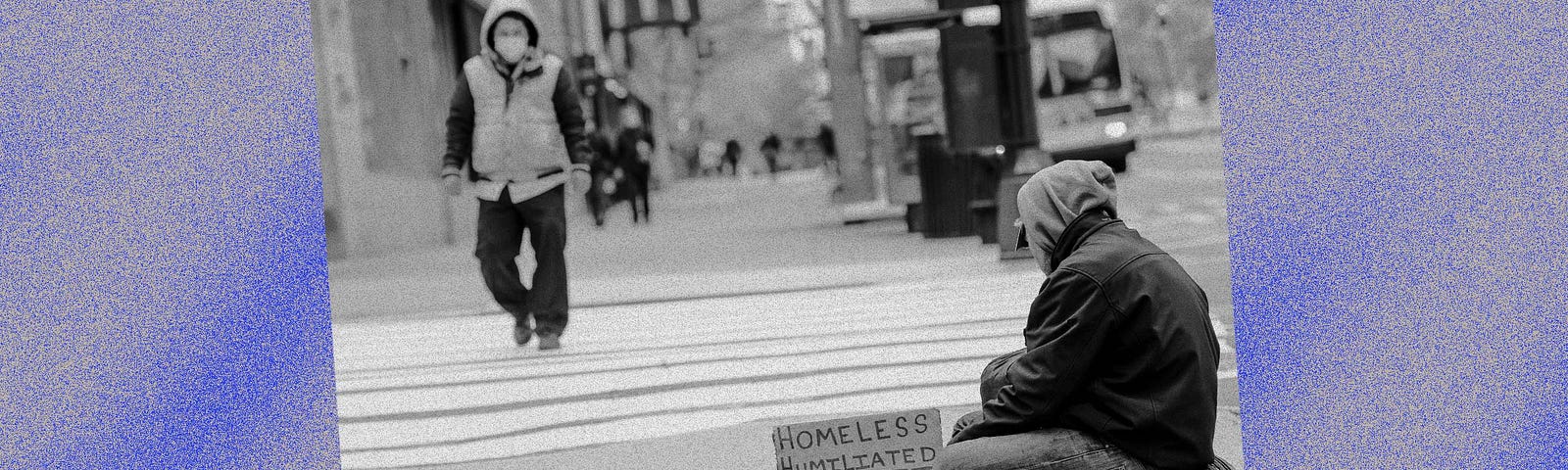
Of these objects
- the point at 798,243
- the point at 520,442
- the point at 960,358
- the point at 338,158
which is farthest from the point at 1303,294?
the point at 338,158

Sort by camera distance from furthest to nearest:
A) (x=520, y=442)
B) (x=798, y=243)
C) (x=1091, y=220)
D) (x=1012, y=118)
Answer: (x=798, y=243) → (x=1012, y=118) → (x=520, y=442) → (x=1091, y=220)

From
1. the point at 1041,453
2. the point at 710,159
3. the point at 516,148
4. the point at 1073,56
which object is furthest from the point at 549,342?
the point at 710,159

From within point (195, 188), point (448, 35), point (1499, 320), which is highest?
point (448, 35)

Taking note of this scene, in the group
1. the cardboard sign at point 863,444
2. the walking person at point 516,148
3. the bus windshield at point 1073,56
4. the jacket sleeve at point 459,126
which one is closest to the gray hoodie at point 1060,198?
the cardboard sign at point 863,444

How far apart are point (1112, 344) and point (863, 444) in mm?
1115

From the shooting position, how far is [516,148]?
8312mm

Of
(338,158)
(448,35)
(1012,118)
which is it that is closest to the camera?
(1012,118)

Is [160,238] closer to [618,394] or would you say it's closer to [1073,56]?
[618,394]

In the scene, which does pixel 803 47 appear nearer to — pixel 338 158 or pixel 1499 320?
pixel 338 158

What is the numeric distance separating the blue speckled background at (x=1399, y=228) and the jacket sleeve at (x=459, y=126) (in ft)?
17.2

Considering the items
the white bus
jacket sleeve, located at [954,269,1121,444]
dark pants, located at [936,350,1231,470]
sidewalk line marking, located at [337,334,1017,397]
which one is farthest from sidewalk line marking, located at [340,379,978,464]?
the white bus

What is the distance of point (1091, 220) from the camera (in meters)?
3.61

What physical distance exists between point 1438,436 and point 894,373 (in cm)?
388

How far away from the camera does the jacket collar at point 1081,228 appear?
3600 millimetres
